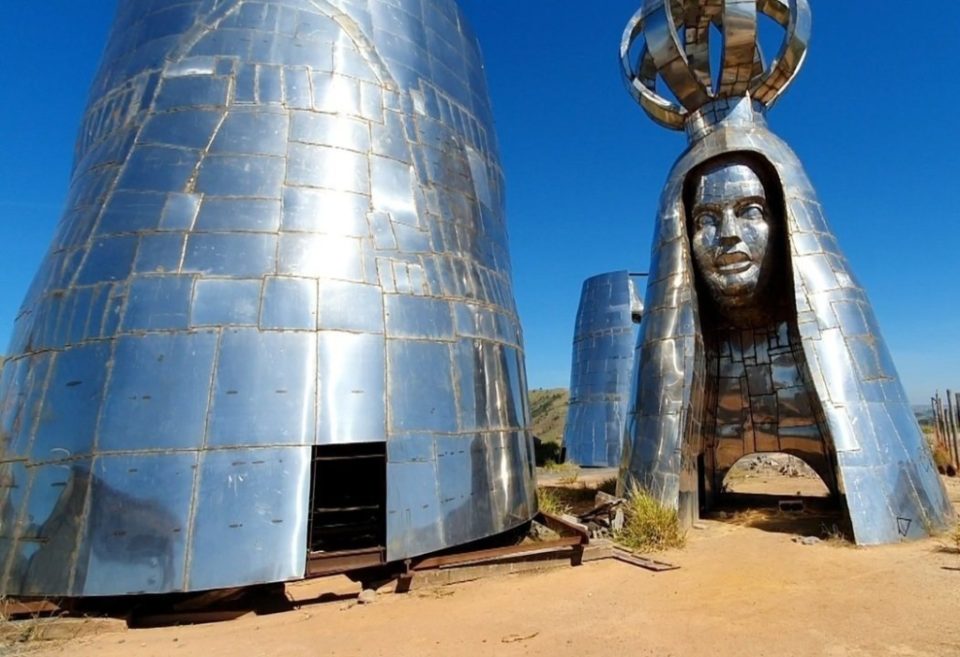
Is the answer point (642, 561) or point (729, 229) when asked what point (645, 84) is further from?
point (642, 561)

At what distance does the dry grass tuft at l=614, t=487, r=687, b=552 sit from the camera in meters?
8.53

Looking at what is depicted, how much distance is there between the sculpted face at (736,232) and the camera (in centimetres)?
1017

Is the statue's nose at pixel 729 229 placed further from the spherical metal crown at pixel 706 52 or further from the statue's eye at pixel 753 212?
the spherical metal crown at pixel 706 52

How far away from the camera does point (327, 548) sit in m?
7.46

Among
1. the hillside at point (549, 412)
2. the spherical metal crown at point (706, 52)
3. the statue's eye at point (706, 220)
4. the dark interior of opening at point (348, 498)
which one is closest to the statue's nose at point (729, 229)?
the statue's eye at point (706, 220)

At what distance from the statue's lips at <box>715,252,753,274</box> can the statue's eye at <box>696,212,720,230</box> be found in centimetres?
66

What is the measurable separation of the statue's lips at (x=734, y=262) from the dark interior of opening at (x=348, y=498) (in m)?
6.97

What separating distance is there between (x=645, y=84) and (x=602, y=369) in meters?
13.6

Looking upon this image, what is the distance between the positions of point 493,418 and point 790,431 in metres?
6.70

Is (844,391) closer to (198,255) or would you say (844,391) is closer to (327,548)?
(327,548)

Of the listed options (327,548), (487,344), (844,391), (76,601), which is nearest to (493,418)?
(487,344)

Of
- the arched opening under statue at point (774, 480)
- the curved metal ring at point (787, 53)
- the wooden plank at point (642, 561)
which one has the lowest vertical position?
the wooden plank at point (642, 561)

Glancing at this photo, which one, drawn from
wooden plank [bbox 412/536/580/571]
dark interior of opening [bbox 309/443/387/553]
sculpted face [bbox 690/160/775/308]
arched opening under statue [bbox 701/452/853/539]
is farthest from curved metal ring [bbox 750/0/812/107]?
dark interior of opening [bbox 309/443/387/553]

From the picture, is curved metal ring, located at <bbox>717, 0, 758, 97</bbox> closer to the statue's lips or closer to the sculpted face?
the sculpted face
